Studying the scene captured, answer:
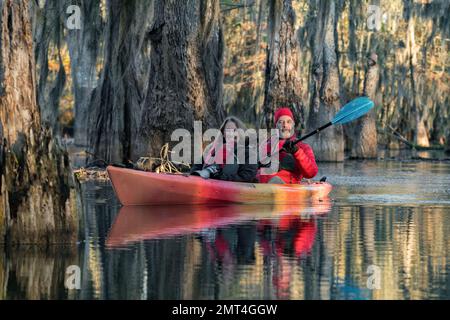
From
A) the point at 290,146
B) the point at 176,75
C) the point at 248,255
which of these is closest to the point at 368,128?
the point at 176,75

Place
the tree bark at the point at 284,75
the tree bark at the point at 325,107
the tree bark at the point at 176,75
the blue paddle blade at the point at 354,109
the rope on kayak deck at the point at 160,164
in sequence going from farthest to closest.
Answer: the tree bark at the point at 325,107 → the tree bark at the point at 284,75 → the tree bark at the point at 176,75 → the rope on kayak deck at the point at 160,164 → the blue paddle blade at the point at 354,109

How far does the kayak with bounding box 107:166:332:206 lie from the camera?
17234 mm

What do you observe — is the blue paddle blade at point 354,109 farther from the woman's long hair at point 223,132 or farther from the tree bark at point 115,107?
the tree bark at point 115,107

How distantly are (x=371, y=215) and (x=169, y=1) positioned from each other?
30.3ft

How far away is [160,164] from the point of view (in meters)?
22.5

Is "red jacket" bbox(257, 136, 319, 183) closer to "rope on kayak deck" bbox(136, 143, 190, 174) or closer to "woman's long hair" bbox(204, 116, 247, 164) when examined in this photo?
"woman's long hair" bbox(204, 116, 247, 164)

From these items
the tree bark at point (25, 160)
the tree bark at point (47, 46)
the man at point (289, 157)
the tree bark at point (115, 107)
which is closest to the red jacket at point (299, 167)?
the man at point (289, 157)

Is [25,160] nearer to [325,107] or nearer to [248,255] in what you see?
[248,255]

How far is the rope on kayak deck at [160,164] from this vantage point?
2165 centimetres

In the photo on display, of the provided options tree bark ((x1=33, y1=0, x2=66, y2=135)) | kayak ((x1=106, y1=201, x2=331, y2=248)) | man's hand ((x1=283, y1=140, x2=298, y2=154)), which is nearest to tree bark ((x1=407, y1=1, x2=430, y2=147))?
tree bark ((x1=33, y1=0, x2=66, y2=135))

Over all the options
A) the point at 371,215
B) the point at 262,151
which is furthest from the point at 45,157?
the point at 262,151

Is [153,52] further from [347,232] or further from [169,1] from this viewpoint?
[347,232]

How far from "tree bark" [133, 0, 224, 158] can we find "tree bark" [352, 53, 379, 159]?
1414cm

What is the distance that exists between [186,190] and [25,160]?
621cm
